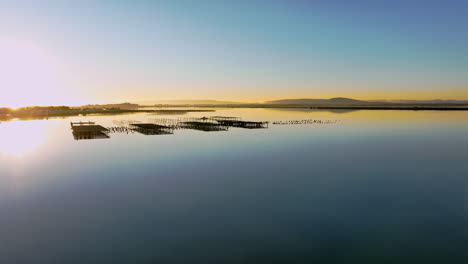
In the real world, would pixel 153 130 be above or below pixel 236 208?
above

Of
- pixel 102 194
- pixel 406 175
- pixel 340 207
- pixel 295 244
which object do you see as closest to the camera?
pixel 295 244

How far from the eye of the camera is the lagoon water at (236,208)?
14492 millimetres

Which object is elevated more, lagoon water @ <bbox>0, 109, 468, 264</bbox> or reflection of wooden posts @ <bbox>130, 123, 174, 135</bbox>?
reflection of wooden posts @ <bbox>130, 123, 174, 135</bbox>

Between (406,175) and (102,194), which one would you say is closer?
(102,194)

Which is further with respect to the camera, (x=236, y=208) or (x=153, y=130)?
(x=153, y=130)

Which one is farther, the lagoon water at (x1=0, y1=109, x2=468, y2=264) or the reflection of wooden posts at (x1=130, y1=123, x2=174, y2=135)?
the reflection of wooden posts at (x1=130, y1=123, x2=174, y2=135)

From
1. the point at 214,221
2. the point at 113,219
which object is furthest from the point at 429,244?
the point at 113,219

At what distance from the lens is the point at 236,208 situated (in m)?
20.0

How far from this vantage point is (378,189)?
23984mm

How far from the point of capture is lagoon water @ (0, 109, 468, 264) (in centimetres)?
1449

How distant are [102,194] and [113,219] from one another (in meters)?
6.02

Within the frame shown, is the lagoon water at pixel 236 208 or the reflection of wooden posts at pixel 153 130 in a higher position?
the reflection of wooden posts at pixel 153 130

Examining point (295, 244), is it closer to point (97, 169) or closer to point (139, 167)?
point (139, 167)

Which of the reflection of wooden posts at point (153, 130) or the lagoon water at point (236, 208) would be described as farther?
the reflection of wooden posts at point (153, 130)
